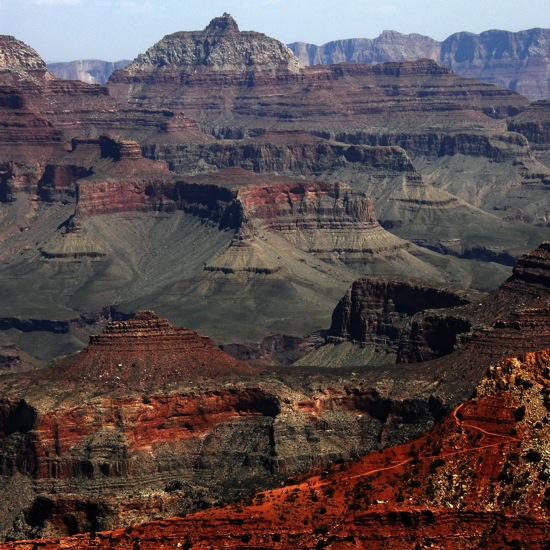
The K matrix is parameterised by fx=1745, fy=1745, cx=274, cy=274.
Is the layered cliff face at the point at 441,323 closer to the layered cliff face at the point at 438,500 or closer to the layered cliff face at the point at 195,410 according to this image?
the layered cliff face at the point at 195,410

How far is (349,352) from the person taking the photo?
134250mm

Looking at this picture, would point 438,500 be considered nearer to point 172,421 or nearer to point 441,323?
point 172,421

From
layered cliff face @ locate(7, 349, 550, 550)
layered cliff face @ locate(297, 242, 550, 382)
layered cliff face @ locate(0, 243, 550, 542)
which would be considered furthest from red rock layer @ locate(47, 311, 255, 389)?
layered cliff face @ locate(7, 349, 550, 550)

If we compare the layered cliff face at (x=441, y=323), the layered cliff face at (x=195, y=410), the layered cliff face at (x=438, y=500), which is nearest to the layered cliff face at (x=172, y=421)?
the layered cliff face at (x=195, y=410)

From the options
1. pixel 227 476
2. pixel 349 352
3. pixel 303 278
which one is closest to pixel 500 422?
pixel 227 476

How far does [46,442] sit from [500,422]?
48.6m

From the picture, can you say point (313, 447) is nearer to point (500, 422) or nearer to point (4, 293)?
point (500, 422)

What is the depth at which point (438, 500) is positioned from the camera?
150ft

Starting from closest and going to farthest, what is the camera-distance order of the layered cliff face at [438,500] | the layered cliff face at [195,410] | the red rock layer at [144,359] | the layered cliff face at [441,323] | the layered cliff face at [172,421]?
the layered cliff face at [438,500] < the layered cliff face at [172,421] < the layered cliff face at [195,410] < the red rock layer at [144,359] < the layered cliff face at [441,323]

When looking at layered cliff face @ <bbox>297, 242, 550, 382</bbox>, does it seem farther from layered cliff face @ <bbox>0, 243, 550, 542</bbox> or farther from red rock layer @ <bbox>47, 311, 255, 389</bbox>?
red rock layer @ <bbox>47, 311, 255, 389</bbox>

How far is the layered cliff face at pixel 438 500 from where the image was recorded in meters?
44.9

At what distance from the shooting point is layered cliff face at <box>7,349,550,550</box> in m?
44.9

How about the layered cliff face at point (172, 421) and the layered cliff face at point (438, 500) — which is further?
the layered cliff face at point (172, 421)

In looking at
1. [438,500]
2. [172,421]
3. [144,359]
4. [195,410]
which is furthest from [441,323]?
[438,500]
